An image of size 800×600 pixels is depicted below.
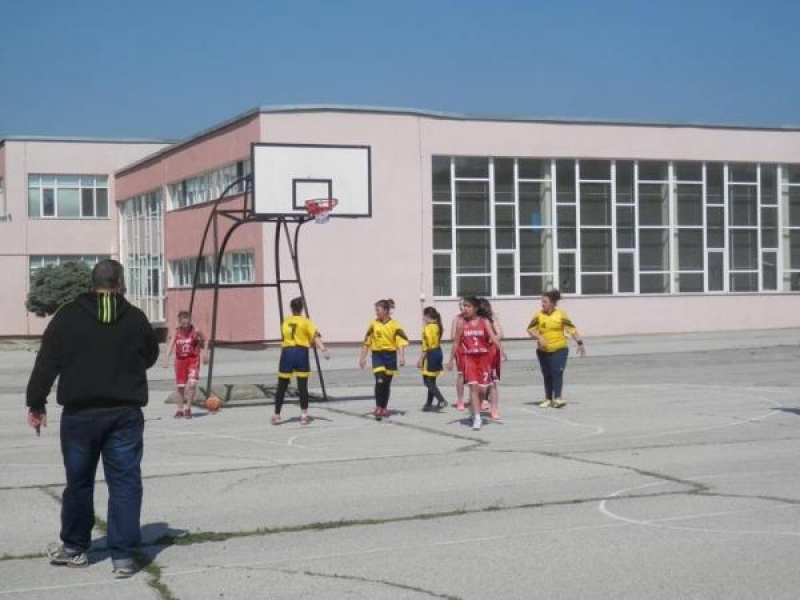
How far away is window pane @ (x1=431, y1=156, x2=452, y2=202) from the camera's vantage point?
4322cm

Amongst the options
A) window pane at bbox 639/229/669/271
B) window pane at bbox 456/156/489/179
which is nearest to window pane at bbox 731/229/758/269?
window pane at bbox 639/229/669/271

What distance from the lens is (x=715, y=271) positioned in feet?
154

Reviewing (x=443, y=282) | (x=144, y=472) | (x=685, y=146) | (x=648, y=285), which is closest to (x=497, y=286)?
(x=443, y=282)

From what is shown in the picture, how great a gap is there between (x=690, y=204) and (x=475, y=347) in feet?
105

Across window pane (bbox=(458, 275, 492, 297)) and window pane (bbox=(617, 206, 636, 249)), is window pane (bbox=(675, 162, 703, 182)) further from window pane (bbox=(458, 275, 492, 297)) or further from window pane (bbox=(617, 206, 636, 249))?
window pane (bbox=(458, 275, 492, 297))

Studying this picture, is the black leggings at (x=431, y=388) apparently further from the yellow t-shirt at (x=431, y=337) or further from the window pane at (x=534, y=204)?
the window pane at (x=534, y=204)

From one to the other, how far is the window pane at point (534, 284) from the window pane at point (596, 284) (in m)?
1.26

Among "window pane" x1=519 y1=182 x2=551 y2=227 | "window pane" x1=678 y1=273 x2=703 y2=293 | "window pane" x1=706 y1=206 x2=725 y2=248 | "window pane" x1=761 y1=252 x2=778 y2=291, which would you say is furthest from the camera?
"window pane" x1=761 y1=252 x2=778 y2=291

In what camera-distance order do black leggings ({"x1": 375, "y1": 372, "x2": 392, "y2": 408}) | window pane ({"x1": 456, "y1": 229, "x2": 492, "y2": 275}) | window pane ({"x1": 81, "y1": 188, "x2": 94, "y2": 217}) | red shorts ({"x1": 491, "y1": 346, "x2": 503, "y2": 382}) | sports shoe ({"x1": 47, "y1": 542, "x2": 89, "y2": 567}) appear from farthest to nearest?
window pane ({"x1": 81, "y1": 188, "x2": 94, "y2": 217})
window pane ({"x1": 456, "y1": 229, "x2": 492, "y2": 275})
black leggings ({"x1": 375, "y1": 372, "x2": 392, "y2": 408})
red shorts ({"x1": 491, "y1": 346, "x2": 503, "y2": 382})
sports shoe ({"x1": 47, "y1": 542, "x2": 89, "y2": 567})

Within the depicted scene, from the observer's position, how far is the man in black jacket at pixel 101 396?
8000 mm

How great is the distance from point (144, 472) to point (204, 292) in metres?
31.8

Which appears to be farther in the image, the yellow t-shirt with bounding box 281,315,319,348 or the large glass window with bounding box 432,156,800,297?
the large glass window with bounding box 432,156,800,297

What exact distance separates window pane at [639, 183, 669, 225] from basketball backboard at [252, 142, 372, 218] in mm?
24733

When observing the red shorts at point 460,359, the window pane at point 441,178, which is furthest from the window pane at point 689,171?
the red shorts at point 460,359
